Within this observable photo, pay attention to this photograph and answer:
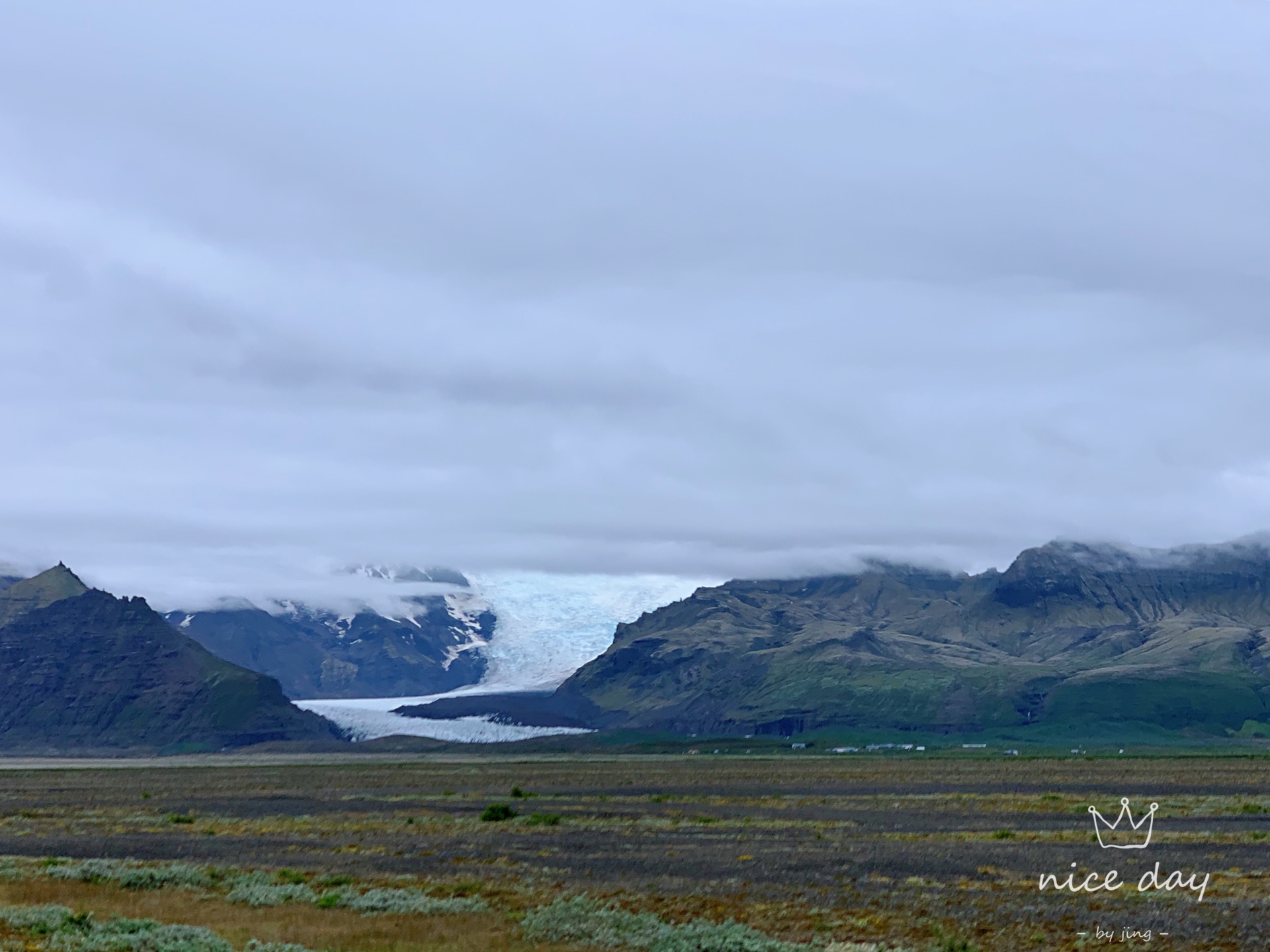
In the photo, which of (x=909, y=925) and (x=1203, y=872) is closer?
(x=909, y=925)

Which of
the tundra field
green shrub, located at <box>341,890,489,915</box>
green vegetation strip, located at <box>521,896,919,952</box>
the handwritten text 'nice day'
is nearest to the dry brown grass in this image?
the tundra field

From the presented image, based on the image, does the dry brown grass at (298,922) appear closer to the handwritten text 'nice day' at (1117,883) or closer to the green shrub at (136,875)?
the green shrub at (136,875)

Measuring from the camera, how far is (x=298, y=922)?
44.8 metres

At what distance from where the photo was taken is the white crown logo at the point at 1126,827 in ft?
225

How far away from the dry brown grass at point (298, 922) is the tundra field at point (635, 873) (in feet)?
0.55

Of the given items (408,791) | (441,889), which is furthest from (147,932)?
(408,791)

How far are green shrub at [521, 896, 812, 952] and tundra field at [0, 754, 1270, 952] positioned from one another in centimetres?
13

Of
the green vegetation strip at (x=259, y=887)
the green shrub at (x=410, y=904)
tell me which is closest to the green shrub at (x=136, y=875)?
the green vegetation strip at (x=259, y=887)

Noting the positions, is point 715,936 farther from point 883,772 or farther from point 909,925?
point 883,772

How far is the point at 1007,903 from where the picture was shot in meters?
47.7

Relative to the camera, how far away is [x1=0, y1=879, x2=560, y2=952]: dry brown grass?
40.5 meters

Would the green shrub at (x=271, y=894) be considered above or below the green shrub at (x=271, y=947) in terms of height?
below

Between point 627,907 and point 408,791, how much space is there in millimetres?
95378

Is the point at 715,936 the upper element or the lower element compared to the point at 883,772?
upper
